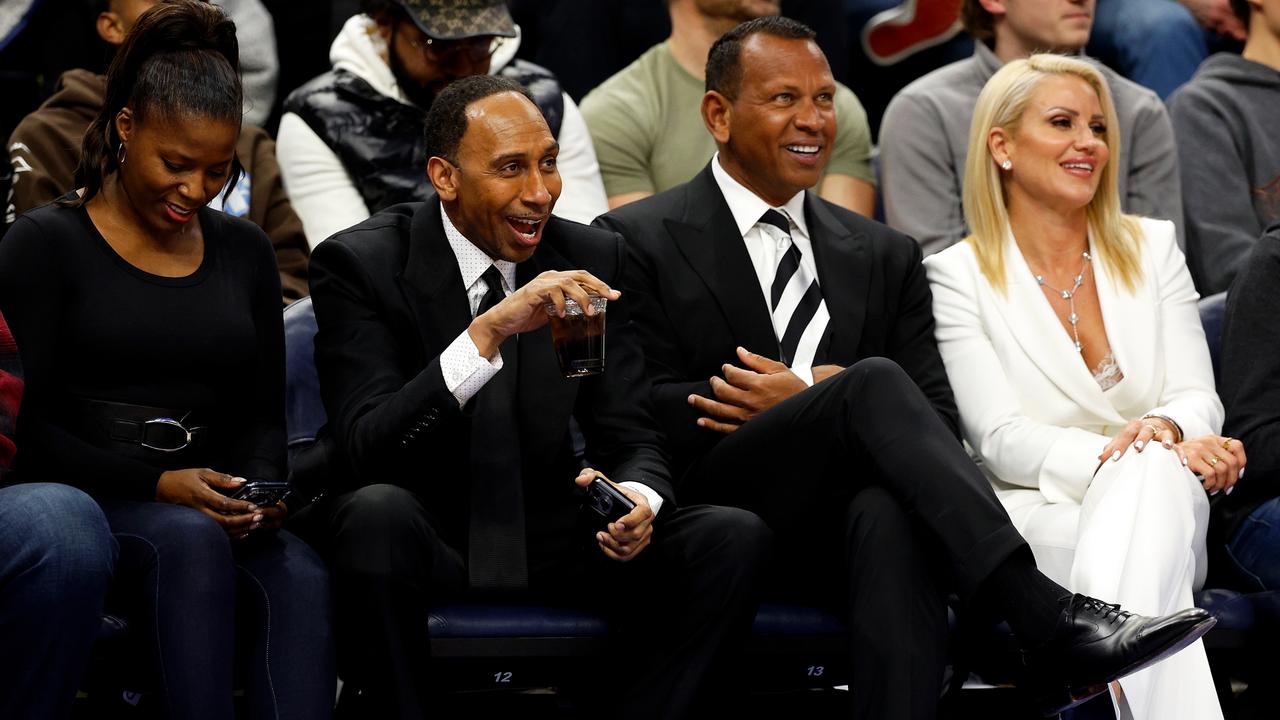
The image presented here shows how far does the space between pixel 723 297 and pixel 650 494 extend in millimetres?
645

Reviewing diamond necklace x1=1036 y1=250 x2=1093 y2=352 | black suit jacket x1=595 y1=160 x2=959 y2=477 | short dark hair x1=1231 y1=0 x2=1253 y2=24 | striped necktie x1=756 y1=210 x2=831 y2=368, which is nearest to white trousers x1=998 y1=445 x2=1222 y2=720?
black suit jacket x1=595 y1=160 x2=959 y2=477

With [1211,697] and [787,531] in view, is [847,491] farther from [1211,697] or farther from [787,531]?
[1211,697]

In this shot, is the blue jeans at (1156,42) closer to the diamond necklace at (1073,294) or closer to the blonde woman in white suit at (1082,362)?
the blonde woman in white suit at (1082,362)

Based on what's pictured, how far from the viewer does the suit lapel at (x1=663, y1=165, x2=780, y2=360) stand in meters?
3.49

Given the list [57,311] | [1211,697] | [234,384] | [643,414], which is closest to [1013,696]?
[1211,697]

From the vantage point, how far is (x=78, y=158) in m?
3.60

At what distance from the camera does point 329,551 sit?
287cm

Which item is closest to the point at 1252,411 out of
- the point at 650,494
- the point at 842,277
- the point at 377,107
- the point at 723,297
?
the point at 842,277

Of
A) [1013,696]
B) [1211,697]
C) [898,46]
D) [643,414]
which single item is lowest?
[1013,696]

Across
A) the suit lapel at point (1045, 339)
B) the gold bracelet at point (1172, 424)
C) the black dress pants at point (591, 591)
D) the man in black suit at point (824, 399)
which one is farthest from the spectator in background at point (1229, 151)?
the black dress pants at point (591, 591)

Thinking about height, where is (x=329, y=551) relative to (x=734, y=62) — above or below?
below

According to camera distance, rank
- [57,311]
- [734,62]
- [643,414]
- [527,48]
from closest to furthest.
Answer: [57,311] → [643,414] → [734,62] → [527,48]

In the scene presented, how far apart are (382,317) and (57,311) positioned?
60 centimetres

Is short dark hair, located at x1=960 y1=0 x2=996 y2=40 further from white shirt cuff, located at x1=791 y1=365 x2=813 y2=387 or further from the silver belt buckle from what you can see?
the silver belt buckle
